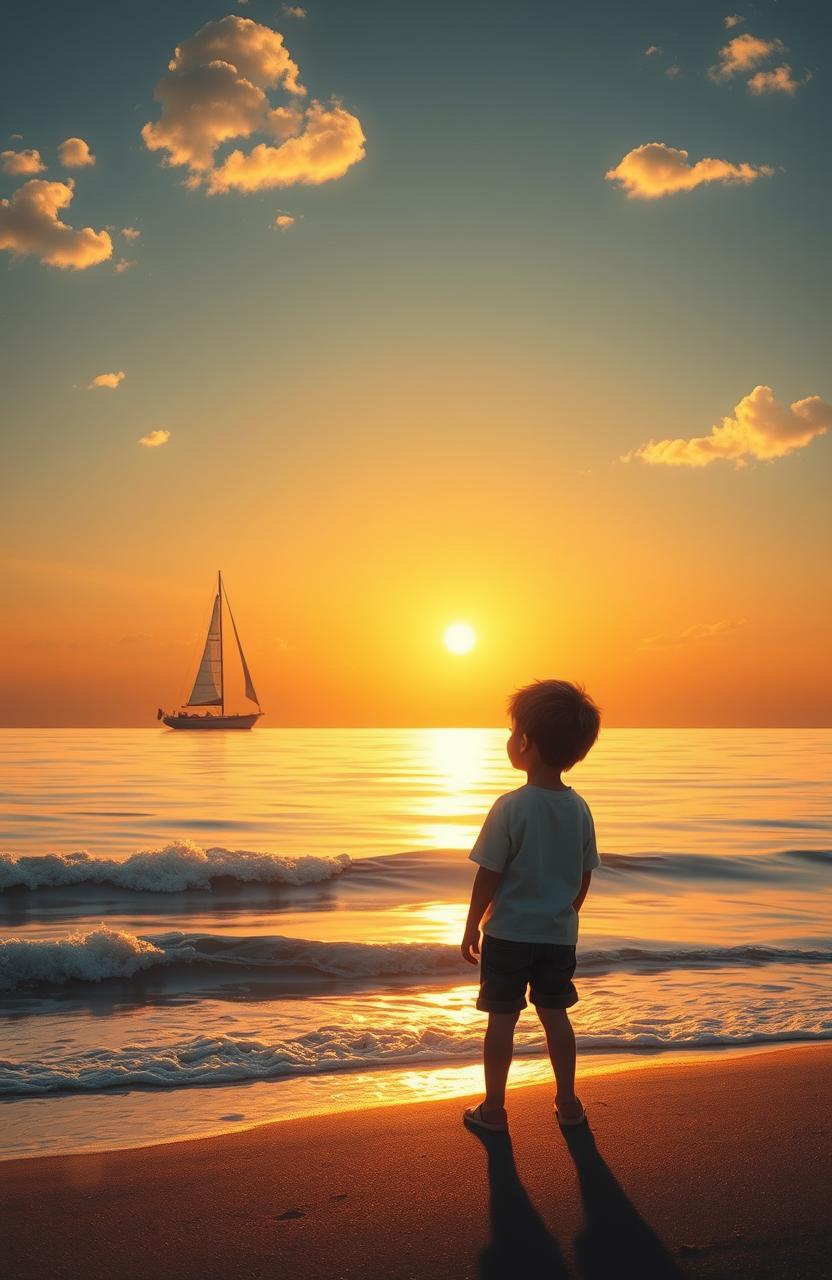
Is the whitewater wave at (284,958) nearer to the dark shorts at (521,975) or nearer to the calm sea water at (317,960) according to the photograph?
the calm sea water at (317,960)

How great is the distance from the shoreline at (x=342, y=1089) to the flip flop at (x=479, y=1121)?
433mm

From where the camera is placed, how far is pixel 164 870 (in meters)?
12.8

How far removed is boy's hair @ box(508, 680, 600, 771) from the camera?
4.25m

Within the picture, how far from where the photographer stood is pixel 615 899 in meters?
12.4

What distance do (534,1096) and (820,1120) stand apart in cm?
127

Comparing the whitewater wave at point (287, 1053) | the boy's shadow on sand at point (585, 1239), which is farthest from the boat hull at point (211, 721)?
the boy's shadow on sand at point (585, 1239)

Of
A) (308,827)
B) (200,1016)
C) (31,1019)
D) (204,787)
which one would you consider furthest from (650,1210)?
(204,787)

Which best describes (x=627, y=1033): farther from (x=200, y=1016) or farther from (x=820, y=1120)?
(x=200, y=1016)

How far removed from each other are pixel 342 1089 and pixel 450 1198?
182 centimetres

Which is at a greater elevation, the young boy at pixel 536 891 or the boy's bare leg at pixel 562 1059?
the young boy at pixel 536 891

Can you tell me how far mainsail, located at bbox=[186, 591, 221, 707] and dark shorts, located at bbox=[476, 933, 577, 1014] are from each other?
4121 inches

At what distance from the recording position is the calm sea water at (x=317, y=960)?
527 cm

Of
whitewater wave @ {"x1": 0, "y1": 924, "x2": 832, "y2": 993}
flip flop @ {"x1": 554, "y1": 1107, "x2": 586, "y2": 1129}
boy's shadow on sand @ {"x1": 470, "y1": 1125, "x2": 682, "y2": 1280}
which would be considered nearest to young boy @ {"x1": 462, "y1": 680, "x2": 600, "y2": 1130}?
flip flop @ {"x1": 554, "y1": 1107, "x2": 586, "y2": 1129}

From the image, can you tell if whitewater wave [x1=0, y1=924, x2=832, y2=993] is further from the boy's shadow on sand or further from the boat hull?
the boat hull
